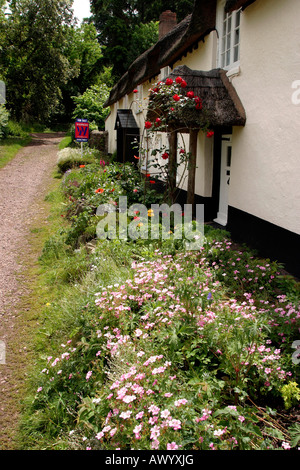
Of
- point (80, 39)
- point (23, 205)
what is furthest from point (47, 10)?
point (23, 205)

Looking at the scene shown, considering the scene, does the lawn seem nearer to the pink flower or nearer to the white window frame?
the pink flower

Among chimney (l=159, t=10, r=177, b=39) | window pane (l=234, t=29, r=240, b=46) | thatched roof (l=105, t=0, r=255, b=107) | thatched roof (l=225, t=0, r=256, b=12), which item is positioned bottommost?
window pane (l=234, t=29, r=240, b=46)

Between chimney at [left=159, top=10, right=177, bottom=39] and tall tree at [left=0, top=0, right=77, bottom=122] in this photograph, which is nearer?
chimney at [left=159, top=10, right=177, bottom=39]

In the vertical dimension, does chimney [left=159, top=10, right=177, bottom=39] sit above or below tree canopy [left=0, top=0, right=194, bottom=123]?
below

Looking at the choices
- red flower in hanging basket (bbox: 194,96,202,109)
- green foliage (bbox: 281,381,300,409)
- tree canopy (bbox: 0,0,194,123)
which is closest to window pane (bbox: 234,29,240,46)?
red flower in hanging basket (bbox: 194,96,202,109)

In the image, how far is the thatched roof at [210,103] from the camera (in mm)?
6738

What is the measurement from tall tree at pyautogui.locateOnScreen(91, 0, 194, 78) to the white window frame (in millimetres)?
26542

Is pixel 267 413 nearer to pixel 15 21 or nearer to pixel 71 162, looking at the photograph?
pixel 71 162

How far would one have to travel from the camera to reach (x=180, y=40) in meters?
8.85

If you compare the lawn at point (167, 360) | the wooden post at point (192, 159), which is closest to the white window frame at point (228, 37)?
the wooden post at point (192, 159)

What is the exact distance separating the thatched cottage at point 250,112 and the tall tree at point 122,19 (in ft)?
87.2

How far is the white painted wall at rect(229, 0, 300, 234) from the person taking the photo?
5242 mm

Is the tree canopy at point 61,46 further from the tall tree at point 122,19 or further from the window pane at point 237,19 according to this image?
the window pane at point 237,19
